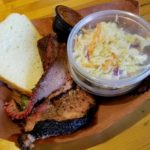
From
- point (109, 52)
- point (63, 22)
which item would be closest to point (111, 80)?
point (109, 52)

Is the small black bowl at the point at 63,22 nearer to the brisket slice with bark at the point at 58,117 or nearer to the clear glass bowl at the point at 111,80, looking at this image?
the clear glass bowl at the point at 111,80

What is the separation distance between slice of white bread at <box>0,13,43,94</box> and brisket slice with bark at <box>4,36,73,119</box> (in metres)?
0.04

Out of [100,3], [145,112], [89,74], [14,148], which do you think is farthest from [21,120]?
[100,3]

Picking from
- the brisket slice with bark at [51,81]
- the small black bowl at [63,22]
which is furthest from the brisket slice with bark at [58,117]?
the small black bowl at [63,22]

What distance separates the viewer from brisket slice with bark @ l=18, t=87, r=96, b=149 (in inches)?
29.2

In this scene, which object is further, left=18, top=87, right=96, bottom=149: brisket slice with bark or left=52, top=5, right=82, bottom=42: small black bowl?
left=52, top=5, right=82, bottom=42: small black bowl

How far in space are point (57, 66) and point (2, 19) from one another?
31 centimetres

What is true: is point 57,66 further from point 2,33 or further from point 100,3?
point 100,3

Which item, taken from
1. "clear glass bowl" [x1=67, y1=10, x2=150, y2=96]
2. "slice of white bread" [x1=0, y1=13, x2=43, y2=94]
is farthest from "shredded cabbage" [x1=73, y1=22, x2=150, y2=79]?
"slice of white bread" [x1=0, y1=13, x2=43, y2=94]

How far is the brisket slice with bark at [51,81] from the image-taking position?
772 millimetres

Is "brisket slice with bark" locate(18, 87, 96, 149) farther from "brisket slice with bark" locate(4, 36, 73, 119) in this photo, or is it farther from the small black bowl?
the small black bowl

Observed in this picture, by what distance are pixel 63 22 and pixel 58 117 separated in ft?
0.79

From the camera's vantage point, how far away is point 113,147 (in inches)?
30.9

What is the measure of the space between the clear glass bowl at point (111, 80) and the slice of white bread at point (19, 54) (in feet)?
0.37
